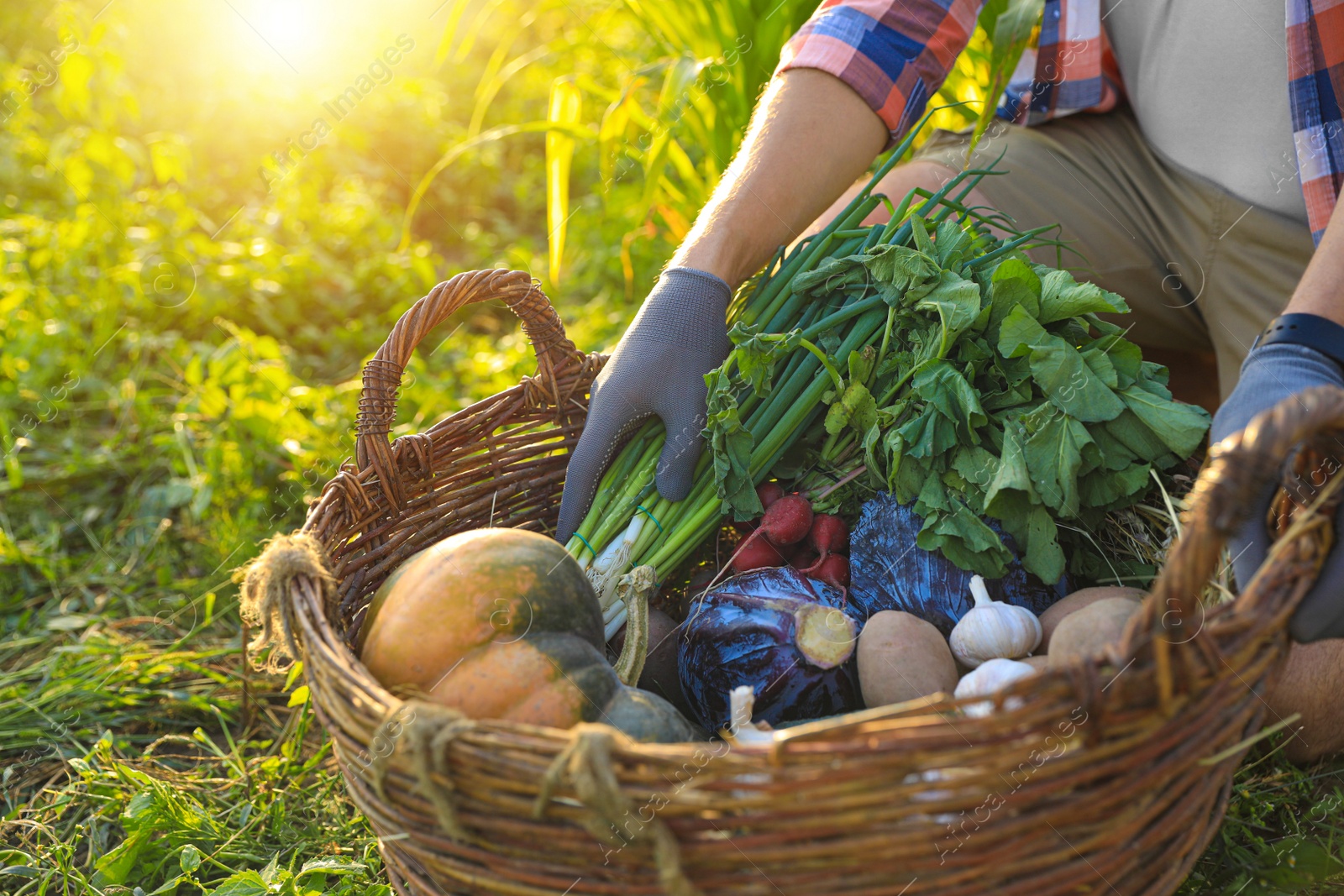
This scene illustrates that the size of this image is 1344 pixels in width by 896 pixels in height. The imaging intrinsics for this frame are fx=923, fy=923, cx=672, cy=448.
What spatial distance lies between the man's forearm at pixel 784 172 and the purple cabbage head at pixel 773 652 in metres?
0.61

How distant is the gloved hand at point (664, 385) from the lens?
1.57 metres

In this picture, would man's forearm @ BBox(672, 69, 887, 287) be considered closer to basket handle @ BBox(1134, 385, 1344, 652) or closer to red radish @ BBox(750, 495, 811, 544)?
red radish @ BBox(750, 495, 811, 544)

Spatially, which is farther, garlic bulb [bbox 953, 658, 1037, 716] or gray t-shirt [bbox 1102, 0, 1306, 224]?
gray t-shirt [bbox 1102, 0, 1306, 224]

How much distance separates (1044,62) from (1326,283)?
947 mm

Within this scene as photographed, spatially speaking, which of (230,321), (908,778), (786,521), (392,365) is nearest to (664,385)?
(786,521)

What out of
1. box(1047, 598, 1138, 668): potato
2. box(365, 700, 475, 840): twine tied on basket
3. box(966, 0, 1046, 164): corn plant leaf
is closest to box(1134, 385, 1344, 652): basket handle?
box(1047, 598, 1138, 668): potato

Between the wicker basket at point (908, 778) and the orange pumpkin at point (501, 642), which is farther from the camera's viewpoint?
the orange pumpkin at point (501, 642)

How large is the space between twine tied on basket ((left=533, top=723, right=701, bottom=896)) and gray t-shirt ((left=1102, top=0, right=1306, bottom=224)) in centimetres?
166

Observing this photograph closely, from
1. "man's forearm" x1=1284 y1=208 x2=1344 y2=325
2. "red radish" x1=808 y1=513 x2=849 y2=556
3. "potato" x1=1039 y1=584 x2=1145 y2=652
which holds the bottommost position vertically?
"potato" x1=1039 y1=584 x2=1145 y2=652

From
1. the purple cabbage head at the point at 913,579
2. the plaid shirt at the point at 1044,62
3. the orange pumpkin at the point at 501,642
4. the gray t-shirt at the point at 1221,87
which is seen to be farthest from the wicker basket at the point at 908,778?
the gray t-shirt at the point at 1221,87

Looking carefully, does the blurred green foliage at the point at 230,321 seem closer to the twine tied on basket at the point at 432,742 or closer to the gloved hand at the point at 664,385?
the twine tied on basket at the point at 432,742

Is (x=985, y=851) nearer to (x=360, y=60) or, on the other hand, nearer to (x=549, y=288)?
(x=549, y=288)

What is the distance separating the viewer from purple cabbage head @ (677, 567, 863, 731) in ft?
4.41

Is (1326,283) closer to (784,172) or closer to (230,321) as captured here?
(784,172)
